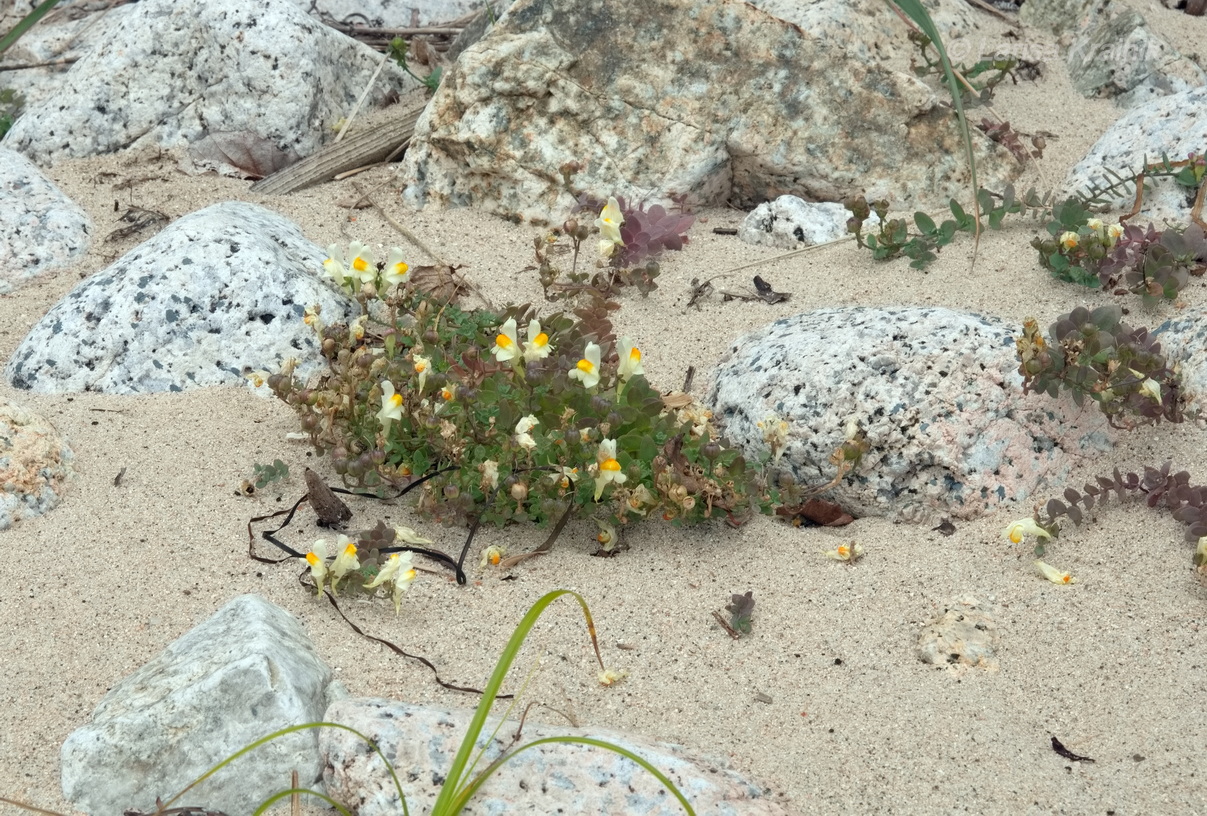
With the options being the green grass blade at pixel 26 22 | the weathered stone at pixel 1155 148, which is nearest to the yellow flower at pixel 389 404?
the green grass blade at pixel 26 22

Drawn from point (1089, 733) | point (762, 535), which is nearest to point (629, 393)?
point (762, 535)

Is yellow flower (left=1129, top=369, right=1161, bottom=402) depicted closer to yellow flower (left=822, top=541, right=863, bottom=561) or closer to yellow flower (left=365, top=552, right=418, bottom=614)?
yellow flower (left=822, top=541, right=863, bottom=561)

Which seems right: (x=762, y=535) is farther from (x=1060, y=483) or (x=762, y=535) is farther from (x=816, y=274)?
(x=816, y=274)

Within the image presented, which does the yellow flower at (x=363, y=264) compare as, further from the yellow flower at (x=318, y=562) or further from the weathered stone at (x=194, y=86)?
the weathered stone at (x=194, y=86)

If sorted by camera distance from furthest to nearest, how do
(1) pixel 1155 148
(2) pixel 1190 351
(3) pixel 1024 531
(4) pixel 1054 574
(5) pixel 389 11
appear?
(5) pixel 389 11 → (1) pixel 1155 148 → (2) pixel 1190 351 → (3) pixel 1024 531 → (4) pixel 1054 574

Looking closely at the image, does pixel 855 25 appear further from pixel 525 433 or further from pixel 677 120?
pixel 525 433

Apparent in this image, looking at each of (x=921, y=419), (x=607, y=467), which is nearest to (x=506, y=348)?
(x=607, y=467)
